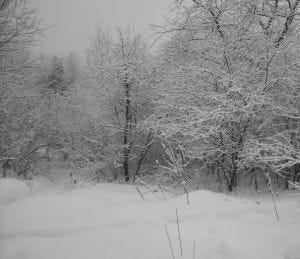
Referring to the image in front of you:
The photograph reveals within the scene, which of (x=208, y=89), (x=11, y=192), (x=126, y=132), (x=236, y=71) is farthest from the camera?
(x=126, y=132)

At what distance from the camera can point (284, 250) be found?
2.69 m

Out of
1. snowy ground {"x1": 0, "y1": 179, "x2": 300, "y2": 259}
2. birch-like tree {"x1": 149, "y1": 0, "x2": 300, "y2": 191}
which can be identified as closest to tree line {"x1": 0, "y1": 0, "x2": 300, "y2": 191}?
birch-like tree {"x1": 149, "y1": 0, "x2": 300, "y2": 191}

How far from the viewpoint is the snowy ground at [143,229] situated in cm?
262

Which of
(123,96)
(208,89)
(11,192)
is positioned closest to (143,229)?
(11,192)

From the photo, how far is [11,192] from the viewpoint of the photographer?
5.12 metres

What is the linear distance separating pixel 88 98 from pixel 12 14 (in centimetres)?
690

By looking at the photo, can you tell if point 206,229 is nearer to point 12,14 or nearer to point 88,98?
point 12,14

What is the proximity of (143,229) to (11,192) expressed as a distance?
10.3ft

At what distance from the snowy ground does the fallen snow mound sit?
101cm

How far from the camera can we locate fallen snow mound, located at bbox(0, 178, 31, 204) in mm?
4836

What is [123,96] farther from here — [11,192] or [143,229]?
[143,229]

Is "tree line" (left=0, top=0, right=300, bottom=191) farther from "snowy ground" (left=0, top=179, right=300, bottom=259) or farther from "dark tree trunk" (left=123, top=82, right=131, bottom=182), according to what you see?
"snowy ground" (left=0, top=179, right=300, bottom=259)

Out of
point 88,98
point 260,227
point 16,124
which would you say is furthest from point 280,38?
point 16,124

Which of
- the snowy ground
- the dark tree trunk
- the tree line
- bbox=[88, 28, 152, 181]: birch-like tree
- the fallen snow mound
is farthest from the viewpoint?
the dark tree trunk
